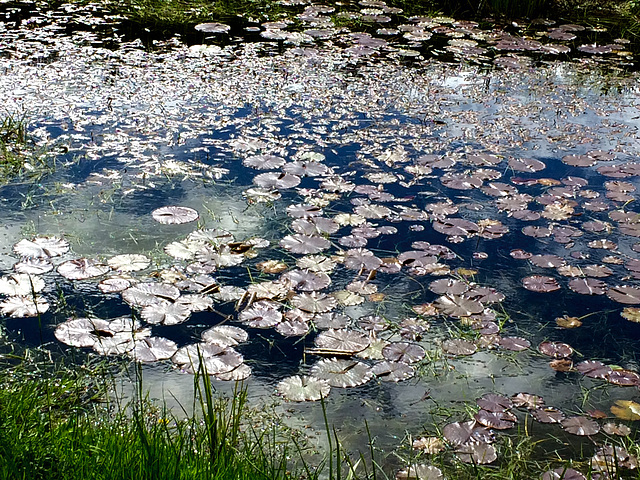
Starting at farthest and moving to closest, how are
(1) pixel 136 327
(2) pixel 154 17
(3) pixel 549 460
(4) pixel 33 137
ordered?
(2) pixel 154 17 < (4) pixel 33 137 < (1) pixel 136 327 < (3) pixel 549 460

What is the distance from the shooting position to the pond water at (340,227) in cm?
222

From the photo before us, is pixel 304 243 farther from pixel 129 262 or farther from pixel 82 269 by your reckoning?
pixel 82 269

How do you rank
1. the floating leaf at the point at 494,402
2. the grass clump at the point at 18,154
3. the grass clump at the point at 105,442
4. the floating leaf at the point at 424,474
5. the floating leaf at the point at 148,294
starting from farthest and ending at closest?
the grass clump at the point at 18,154 → the floating leaf at the point at 148,294 → the floating leaf at the point at 494,402 → the floating leaf at the point at 424,474 → the grass clump at the point at 105,442

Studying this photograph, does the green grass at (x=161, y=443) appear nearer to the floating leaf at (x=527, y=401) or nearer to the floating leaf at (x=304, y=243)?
the floating leaf at (x=527, y=401)

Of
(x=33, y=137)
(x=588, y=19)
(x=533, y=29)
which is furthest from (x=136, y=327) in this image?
(x=588, y=19)

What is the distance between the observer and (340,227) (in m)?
3.03

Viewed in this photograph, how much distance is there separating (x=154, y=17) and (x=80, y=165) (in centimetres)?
293

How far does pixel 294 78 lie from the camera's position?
481 cm

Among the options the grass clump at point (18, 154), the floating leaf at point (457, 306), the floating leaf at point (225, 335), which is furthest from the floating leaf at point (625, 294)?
the grass clump at point (18, 154)

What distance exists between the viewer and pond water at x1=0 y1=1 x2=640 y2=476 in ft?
7.27

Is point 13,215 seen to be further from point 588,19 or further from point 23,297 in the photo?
point 588,19

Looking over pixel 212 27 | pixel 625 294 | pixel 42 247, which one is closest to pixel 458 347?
pixel 625 294

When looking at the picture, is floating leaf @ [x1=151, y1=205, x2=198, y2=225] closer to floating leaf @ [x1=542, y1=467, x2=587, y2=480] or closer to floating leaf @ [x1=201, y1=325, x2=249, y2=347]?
floating leaf @ [x1=201, y1=325, x2=249, y2=347]

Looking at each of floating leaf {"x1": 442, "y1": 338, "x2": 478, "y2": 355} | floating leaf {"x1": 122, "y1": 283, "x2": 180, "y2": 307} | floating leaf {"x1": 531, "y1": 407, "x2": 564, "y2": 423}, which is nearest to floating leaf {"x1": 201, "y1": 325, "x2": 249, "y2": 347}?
floating leaf {"x1": 122, "y1": 283, "x2": 180, "y2": 307}
